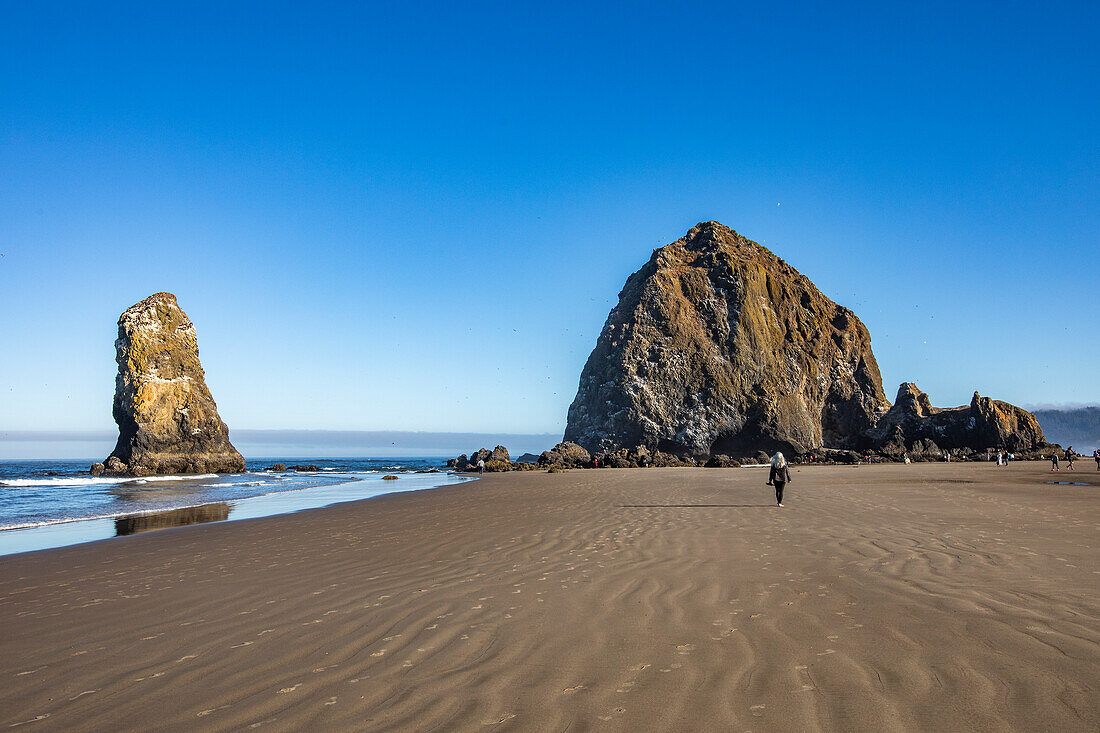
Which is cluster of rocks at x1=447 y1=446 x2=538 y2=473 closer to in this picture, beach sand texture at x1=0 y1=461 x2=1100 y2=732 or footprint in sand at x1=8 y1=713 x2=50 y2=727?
beach sand texture at x1=0 y1=461 x2=1100 y2=732

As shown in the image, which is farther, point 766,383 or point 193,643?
point 766,383

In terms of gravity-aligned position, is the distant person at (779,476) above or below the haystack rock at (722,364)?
below

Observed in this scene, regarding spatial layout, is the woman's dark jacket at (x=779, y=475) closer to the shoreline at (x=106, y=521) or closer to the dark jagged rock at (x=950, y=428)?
the shoreline at (x=106, y=521)

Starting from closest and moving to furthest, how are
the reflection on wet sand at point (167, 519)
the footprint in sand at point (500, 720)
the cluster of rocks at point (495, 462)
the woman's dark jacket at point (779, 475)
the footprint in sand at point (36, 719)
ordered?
1. the footprint in sand at point (500, 720)
2. the footprint in sand at point (36, 719)
3. the reflection on wet sand at point (167, 519)
4. the woman's dark jacket at point (779, 475)
5. the cluster of rocks at point (495, 462)

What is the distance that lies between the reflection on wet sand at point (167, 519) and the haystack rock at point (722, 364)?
48.4 metres

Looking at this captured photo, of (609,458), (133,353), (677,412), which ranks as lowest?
(609,458)

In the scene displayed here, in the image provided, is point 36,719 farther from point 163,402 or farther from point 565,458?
point 163,402

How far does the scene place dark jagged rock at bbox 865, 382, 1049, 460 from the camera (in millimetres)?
58531

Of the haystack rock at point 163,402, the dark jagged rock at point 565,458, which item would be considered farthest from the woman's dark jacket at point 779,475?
the haystack rock at point 163,402

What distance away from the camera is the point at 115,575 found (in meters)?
8.55

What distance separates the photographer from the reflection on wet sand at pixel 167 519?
47.8 feet

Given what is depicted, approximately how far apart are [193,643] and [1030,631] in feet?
22.7

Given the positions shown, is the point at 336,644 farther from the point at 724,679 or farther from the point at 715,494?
the point at 715,494

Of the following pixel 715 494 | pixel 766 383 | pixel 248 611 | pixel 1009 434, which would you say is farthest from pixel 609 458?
pixel 248 611
